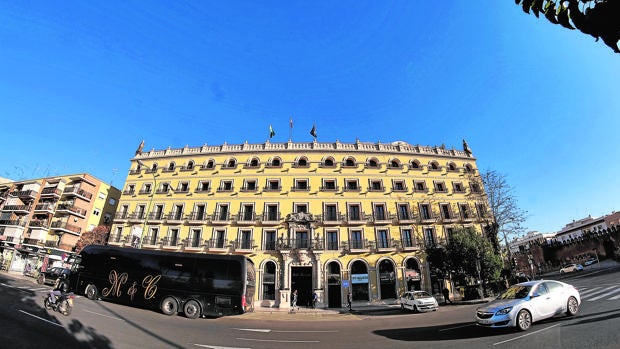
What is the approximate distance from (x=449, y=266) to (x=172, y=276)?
865 inches

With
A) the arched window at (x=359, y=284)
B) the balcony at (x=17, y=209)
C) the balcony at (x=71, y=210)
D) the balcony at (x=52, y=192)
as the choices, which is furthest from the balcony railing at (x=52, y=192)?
the arched window at (x=359, y=284)

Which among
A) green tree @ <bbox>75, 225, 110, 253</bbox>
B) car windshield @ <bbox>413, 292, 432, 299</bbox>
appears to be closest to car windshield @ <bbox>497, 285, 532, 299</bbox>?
car windshield @ <bbox>413, 292, 432, 299</bbox>

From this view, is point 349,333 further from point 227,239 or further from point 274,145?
point 274,145

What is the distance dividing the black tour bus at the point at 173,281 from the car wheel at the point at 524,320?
39.2 ft

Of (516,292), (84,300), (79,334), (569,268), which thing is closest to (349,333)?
(516,292)

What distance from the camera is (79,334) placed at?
8.77 meters

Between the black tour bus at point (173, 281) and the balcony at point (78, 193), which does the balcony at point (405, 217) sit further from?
the balcony at point (78, 193)

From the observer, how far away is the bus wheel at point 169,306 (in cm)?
1422

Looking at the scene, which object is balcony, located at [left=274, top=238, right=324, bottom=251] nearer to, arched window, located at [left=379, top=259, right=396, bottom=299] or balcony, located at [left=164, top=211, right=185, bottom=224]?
arched window, located at [left=379, top=259, right=396, bottom=299]

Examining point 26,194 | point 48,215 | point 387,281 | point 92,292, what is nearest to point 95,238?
point 48,215

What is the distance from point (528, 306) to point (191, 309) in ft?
48.0

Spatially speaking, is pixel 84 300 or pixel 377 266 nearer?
pixel 84 300

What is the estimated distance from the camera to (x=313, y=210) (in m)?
30.6

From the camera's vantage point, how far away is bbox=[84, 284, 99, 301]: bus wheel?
51.3 feet
